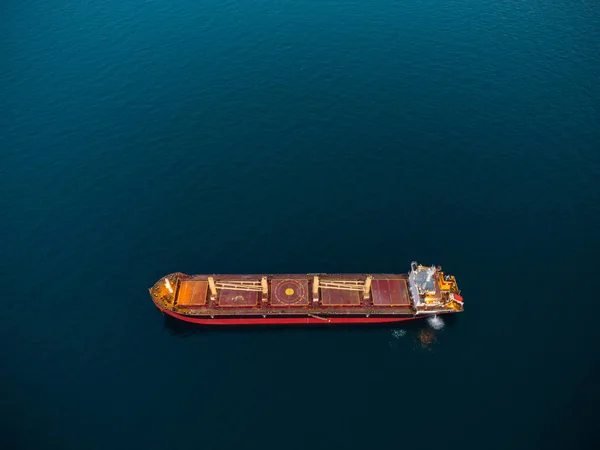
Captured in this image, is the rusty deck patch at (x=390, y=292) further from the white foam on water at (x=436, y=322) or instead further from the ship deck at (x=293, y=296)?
the white foam on water at (x=436, y=322)

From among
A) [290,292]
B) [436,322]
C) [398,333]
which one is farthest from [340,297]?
[436,322]

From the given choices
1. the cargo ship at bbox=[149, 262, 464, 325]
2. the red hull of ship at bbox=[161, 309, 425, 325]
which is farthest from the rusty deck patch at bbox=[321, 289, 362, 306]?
the red hull of ship at bbox=[161, 309, 425, 325]

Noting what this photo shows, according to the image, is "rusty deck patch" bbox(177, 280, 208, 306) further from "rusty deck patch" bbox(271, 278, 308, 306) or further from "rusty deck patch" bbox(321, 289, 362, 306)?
"rusty deck patch" bbox(321, 289, 362, 306)

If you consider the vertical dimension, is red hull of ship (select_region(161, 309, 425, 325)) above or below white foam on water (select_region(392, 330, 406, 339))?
above

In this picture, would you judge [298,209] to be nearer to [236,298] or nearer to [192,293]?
[236,298]

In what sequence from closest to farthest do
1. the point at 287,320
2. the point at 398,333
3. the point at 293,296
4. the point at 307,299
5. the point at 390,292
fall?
the point at 398,333 < the point at 287,320 < the point at 307,299 < the point at 293,296 < the point at 390,292

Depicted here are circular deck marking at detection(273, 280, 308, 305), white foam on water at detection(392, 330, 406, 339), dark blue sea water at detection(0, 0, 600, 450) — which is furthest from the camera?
circular deck marking at detection(273, 280, 308, 305)
